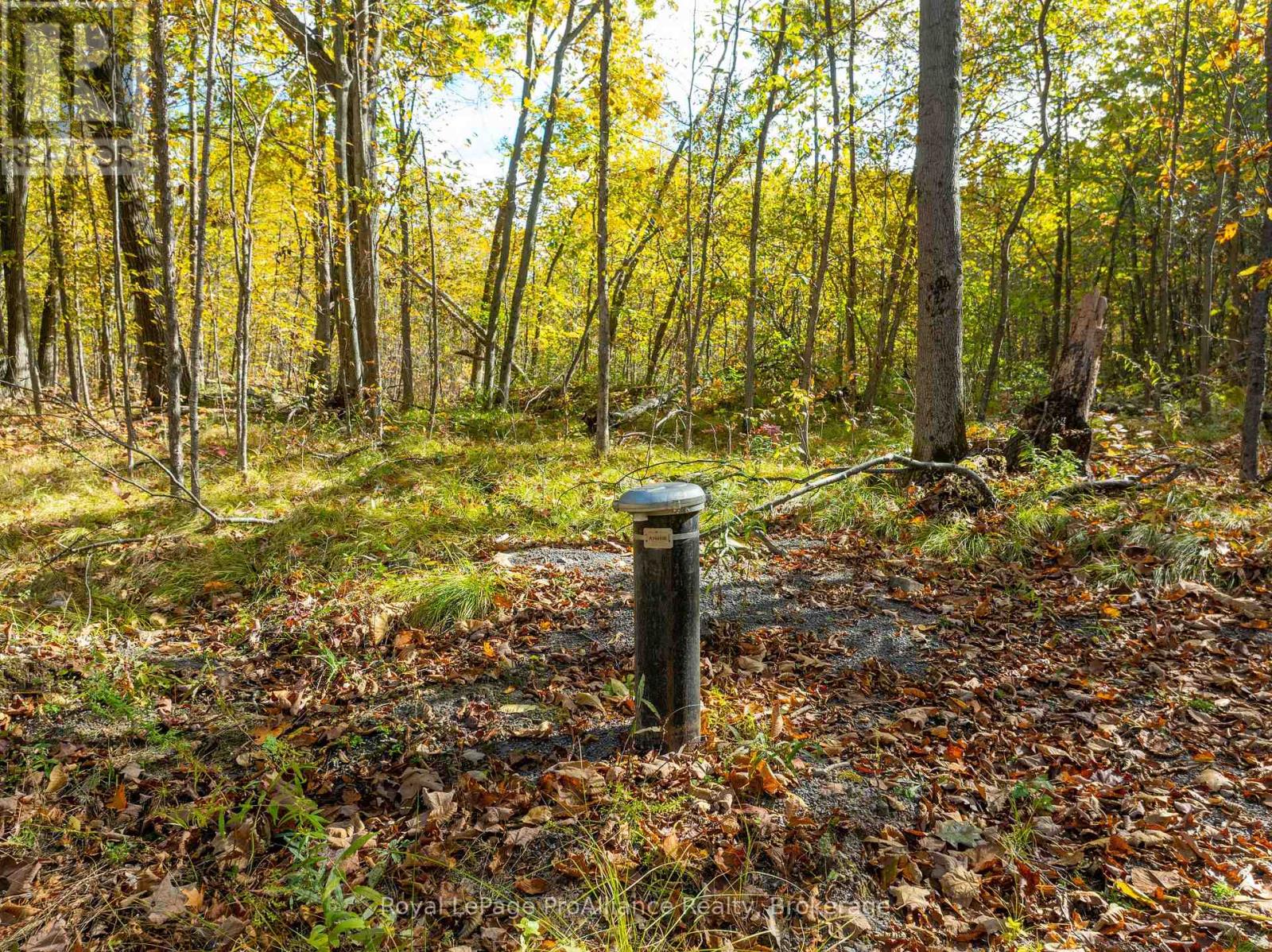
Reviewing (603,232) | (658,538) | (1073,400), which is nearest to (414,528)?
(658,538)

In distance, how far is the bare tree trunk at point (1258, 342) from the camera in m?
4.72

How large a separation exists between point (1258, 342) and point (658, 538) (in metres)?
5.61

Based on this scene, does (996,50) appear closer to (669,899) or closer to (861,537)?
(861,537)

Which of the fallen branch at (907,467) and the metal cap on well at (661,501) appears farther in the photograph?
the fallen branch at (907,467)

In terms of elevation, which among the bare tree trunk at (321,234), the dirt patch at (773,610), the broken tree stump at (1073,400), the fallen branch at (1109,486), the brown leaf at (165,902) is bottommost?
the brown leaf at (165,902)

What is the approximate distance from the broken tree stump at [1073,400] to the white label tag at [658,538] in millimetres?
5120

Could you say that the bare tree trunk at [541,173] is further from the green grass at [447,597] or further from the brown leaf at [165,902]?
the brown leaf at [165,902]

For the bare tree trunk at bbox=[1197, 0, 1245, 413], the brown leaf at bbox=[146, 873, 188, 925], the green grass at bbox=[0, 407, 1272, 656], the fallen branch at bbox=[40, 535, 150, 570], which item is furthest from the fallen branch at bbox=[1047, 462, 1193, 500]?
the fallen branch at bbox=[40, 535, 150, 570]

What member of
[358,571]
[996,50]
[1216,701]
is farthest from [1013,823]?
[996,50]

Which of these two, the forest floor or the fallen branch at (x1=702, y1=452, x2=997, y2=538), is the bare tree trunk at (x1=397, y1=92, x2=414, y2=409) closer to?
the forest floor

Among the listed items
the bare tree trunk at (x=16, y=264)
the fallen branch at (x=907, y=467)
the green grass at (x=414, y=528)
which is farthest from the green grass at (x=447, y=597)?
the bare tree trunk at (x=16, y=264)

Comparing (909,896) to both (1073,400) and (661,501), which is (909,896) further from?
(1073,400)

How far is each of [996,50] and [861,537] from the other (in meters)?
8.36

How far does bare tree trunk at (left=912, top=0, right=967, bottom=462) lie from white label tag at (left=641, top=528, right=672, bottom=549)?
391cm
